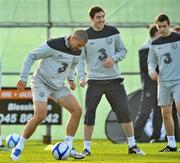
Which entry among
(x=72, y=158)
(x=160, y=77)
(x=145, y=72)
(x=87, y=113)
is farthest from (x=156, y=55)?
(x=145, y=72)

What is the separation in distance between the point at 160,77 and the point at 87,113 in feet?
4.81

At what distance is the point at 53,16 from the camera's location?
20344mm

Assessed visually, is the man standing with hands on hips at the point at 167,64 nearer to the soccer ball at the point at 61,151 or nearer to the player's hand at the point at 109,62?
the player's hand at the point at 109,62

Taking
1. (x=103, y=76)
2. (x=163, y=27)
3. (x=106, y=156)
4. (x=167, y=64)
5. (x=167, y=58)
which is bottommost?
(x=106, y=156)

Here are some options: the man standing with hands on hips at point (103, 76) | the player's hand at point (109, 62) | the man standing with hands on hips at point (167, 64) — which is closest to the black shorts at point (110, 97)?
the man standing with hands on hips at point (103, 76)

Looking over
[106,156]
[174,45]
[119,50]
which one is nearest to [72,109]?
[106,156]

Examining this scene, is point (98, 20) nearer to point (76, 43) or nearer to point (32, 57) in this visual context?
point (76, 43)

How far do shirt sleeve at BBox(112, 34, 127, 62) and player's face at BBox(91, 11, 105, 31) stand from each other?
320 millimetres

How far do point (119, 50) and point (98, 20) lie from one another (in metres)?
0.63

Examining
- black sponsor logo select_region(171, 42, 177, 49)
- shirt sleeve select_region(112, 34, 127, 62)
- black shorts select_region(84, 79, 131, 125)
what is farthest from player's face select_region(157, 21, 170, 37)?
black shorts select_region(84, 79, 131, 125)

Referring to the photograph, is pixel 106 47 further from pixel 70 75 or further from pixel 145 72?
pixel 145 72

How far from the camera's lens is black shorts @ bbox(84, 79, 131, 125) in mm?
14375

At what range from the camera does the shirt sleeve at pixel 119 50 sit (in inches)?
560

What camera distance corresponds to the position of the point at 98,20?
1421 cm
